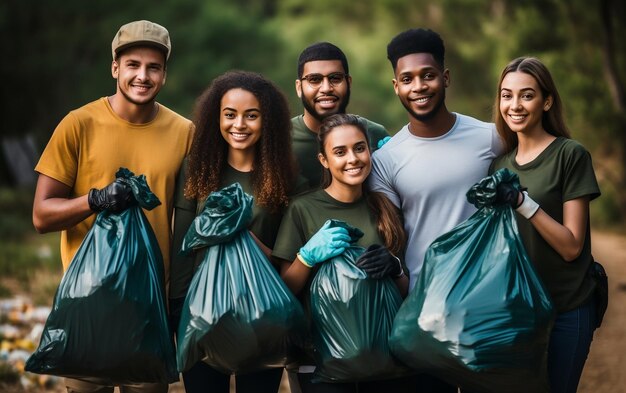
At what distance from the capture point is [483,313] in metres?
2.92

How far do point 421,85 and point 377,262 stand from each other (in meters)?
0.78

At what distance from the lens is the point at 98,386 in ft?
11.8

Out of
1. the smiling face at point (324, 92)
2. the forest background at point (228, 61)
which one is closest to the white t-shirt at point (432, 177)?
the smiling face at point (324, 92)

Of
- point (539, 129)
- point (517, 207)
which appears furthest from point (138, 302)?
point (539, 129)

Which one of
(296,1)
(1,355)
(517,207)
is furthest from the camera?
(296,1)

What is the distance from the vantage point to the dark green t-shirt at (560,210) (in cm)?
311

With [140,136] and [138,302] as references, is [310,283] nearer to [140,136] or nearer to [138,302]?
[138,302]

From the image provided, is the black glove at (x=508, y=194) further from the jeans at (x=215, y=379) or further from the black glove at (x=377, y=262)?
the jeans at (x=215, y=379)

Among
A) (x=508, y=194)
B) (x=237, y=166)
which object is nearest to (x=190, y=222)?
(x=237, y=166)

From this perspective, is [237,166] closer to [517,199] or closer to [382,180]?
[382,180]

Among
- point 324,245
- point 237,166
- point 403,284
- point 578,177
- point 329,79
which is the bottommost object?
point 403,284

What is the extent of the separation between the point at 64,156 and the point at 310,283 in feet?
3.57

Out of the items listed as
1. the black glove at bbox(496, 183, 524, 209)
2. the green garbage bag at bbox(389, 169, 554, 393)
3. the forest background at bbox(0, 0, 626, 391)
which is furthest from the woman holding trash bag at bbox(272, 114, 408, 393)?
the forest background at bbox(0, 0, 626, 391)

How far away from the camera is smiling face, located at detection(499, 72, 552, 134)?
10.6ft
